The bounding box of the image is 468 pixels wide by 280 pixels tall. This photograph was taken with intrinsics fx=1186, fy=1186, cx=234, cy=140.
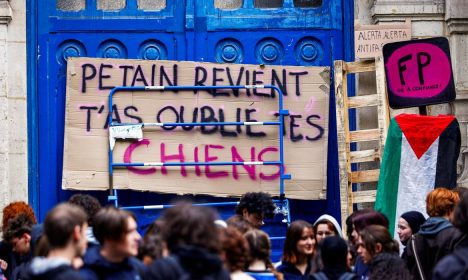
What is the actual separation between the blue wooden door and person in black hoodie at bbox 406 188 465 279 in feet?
10.1

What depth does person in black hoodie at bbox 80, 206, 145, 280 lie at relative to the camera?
5977mm

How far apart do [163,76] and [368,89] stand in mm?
1897

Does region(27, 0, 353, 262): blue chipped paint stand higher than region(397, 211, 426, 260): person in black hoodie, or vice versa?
region(27, 0, 353, 262): blue chipped paint

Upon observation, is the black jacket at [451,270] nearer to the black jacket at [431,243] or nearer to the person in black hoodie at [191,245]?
the person in black hoodie at [191,245]

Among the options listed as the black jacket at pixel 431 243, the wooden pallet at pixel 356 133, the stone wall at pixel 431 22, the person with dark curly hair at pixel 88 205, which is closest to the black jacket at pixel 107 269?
the person with dark curly hair at pixel 88 205

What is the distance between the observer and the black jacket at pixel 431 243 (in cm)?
759

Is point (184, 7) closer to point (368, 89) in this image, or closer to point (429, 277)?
point (368, 89)

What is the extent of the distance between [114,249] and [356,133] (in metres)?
4.98

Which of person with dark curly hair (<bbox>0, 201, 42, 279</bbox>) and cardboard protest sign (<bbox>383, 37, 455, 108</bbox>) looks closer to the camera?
person with dark curly hair (<bbox>0, 201, 42, 279</bbox>)

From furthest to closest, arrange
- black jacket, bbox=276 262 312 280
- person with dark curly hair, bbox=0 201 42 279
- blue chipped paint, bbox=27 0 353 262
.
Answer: blue chipped paint, bbox=27 0 353 262 < person with dark curly hair, bbox=0 201 42 279 < black jacket, bbox=276 262 312 280

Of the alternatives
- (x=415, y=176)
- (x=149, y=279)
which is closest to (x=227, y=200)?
(x=415, y=176)

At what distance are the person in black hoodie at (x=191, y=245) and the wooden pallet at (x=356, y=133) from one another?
516cm

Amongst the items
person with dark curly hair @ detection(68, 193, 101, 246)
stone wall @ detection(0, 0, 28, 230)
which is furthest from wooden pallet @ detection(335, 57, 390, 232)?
person with dark curly hair @ detection(68, 193, 101, 246)

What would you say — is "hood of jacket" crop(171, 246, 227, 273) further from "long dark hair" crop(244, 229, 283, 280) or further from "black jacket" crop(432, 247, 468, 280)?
"long dark hair" crop(244, 229, 283, 280)
